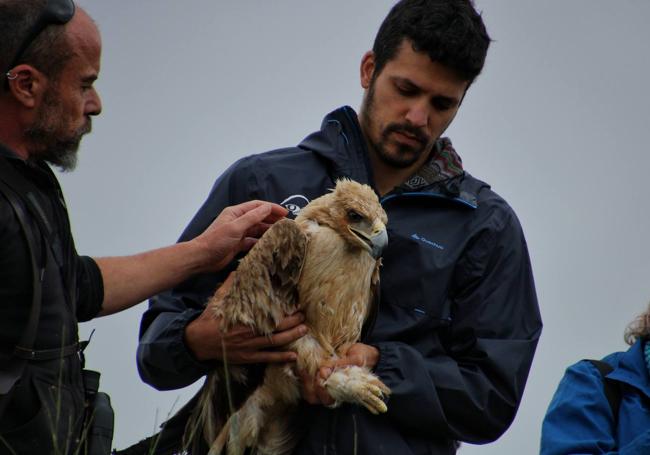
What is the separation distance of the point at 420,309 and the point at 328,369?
0.56m

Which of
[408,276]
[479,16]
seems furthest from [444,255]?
[479,16]

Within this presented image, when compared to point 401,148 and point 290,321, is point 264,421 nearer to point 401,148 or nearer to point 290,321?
point 290,321

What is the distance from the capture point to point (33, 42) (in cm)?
480

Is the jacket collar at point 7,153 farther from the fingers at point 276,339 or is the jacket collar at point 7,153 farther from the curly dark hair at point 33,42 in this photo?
the fingers at point 276,339

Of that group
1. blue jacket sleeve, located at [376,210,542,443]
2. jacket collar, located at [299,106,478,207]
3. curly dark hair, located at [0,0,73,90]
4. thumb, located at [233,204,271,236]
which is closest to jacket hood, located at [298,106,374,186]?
jacket collar, located at [299,106,478,207]

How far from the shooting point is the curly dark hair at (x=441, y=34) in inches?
228

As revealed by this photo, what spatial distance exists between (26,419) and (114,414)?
0.50 m

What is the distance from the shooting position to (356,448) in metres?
4.93

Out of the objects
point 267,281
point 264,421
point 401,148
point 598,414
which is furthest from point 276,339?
point 598,414

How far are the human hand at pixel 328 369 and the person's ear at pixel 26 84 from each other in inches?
68.5

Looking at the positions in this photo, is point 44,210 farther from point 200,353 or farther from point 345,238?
point 345,238

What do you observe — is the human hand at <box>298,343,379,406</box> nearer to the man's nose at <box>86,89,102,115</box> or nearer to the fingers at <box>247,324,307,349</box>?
the fingers at <box>247,324,307,349</box>

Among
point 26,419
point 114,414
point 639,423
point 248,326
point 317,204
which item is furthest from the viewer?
point 639,423

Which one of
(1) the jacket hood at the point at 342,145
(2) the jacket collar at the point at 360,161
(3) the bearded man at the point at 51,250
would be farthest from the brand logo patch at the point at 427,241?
(3) the bearded man at the point at 51,250
